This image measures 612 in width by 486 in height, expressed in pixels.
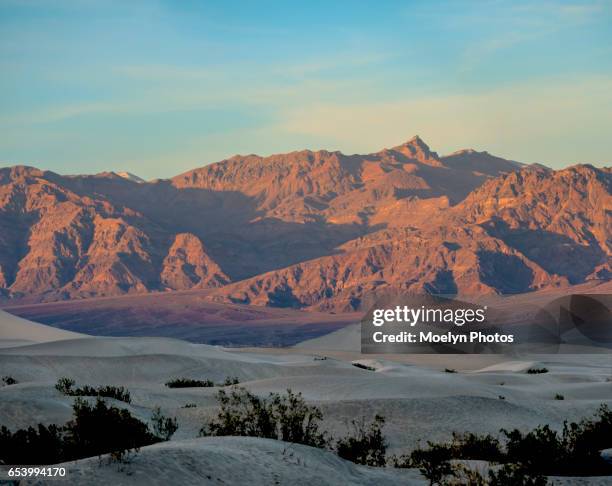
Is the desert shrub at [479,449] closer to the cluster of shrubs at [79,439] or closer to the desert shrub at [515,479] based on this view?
the desert shrub at [515,479]

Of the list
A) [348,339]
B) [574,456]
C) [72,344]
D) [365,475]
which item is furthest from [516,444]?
[348,339]

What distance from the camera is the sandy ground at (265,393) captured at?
12.0 m

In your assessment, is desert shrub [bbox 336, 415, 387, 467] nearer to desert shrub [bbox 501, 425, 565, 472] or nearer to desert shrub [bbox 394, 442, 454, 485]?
desert shrub [bbox 394, 442, 454, 485]

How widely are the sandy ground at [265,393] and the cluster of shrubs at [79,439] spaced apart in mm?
1165

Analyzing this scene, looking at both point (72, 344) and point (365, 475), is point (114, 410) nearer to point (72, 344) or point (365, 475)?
point (365, 475)

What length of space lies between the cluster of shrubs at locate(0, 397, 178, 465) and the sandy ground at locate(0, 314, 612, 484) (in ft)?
3.82

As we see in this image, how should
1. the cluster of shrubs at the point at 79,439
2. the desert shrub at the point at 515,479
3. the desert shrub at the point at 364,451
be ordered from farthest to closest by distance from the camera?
1. the desert shrub at the point at 364,451
2. the cluster of shrubs at the point at 79,439
3. the desert shrub at the point at 515,479

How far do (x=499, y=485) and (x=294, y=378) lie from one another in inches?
836

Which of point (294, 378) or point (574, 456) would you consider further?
point (294, 378)

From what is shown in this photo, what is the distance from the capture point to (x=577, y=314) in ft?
622

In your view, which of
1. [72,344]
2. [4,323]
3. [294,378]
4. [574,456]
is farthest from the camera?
[4,323]

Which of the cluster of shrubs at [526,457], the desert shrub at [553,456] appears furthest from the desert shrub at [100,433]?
the desert shrub at [553,456]

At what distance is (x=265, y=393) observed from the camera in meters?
29.2

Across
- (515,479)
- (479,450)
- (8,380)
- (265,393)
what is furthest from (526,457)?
(8,380)
